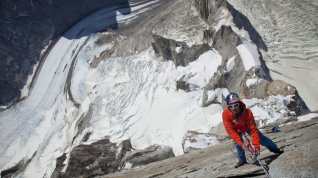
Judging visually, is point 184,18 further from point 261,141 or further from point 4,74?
point 261,141

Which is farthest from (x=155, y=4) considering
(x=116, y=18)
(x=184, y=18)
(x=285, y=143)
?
(x=285, y=143)

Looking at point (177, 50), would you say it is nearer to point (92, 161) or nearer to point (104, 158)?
point (92, 161)

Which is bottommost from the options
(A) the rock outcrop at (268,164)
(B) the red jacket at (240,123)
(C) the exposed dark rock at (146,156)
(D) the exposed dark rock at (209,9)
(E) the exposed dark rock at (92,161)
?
(E) the exposed dark rock at (92,161)

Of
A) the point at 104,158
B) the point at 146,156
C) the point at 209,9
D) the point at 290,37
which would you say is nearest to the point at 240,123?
the point at 146,156

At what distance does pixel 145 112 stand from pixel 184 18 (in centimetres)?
1011

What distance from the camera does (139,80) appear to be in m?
32.1

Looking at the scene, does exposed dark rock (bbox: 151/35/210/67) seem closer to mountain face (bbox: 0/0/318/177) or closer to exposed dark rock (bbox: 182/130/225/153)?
mountain face (bbox: 0/0/318/177)

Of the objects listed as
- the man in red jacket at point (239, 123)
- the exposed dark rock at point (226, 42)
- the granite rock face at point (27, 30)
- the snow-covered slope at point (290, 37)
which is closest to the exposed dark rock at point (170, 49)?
the exposed dark rock at point (226, 42)

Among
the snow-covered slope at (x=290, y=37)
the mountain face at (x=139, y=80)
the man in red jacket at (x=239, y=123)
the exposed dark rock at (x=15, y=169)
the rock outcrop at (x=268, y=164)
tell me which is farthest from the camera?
the exposed dark rock at (x=15, y=169)

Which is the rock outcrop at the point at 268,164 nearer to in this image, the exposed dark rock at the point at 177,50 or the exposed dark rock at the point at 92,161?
the exposed dark rock at the point at 92,161

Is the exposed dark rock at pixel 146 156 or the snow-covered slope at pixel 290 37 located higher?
the snow-covered slope at pixel 290 37

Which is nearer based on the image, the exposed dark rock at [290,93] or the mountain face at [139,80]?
the exposed dark rock at [290,93]

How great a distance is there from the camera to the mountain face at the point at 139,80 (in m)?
21.9

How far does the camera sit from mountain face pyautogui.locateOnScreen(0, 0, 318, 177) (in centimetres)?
2192
